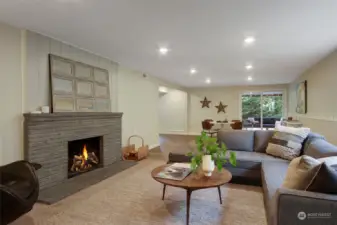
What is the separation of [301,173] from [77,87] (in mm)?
3524

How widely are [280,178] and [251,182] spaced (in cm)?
103

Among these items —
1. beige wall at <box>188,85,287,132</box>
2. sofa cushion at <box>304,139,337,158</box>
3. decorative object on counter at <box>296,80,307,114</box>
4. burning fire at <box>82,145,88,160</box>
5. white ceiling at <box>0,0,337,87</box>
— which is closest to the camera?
white ceiling at <box>0,0,337,87</box>

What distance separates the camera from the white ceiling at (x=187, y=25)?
7.67 ft

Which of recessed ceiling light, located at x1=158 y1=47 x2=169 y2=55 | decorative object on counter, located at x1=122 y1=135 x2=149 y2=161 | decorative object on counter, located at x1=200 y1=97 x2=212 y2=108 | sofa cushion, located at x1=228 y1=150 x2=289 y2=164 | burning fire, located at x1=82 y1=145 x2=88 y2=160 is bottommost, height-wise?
decorative object on counter, located at x1=122 y1=135 x2=149 y2=161

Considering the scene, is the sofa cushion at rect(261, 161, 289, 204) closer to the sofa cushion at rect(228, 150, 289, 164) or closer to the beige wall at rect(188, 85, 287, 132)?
the sofa cushion at rect(228, 150, 289, 164)

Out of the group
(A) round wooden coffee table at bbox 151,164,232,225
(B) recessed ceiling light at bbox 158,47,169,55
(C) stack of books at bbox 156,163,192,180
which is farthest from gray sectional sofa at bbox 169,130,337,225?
(B) recessed ceiling light at bbox 158,47,169,55

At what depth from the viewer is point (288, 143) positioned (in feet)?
11.3

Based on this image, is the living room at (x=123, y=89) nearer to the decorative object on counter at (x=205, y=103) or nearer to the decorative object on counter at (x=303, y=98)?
the decorative object on counter at (x=303, y=98)

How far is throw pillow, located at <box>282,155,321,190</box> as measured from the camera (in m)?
1.60

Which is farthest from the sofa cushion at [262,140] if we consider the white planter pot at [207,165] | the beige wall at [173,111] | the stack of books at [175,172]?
the beige wall at [173,111]

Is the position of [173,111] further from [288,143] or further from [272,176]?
[272,176]

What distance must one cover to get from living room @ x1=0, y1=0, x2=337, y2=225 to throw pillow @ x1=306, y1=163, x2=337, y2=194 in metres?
0.02

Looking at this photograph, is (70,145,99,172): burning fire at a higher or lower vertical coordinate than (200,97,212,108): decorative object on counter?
lower

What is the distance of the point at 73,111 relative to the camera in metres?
3.83
